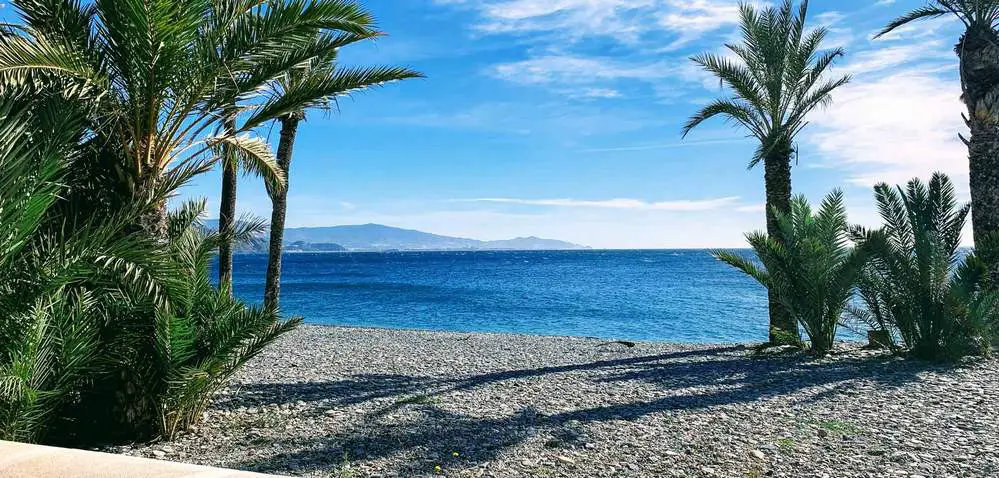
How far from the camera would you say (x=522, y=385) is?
8.21 metres

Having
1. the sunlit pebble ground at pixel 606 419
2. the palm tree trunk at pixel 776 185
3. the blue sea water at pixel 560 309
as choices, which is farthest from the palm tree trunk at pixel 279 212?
the palm tree trunk at pixel 776 185

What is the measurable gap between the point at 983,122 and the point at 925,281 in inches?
145

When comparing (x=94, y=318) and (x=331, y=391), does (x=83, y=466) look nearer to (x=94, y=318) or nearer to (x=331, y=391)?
(x=94, y=318)

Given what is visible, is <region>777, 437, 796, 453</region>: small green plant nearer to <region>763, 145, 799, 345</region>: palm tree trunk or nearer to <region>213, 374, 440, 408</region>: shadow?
<region>213, 374, 440, 408</region>: shadow

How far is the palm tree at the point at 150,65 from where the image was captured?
198 inches

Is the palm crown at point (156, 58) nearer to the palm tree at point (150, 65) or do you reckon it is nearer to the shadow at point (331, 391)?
the palm tree at point (150, 65)

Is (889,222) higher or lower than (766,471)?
higher

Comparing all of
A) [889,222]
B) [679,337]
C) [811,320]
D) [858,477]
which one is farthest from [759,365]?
[679,337]

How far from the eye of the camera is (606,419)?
6.27 meters

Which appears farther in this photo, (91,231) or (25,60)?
(91,231)

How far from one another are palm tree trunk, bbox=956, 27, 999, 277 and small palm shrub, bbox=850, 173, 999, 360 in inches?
23.9

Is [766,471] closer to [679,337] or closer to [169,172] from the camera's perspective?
[169,172]

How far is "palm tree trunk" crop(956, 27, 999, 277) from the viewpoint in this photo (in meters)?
11.0

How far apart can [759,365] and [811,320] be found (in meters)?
1.54
